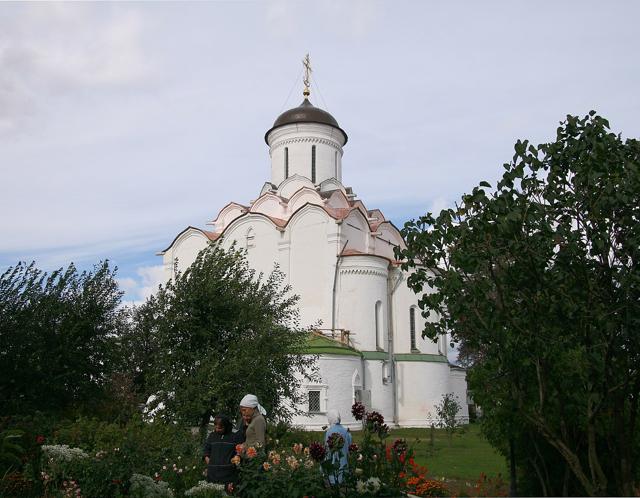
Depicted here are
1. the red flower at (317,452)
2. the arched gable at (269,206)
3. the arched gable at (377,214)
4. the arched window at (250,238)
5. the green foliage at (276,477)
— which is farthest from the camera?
the arched gable at (377,214)

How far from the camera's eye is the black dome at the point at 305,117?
112 ft

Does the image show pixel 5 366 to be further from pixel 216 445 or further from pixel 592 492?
pixel 592 492

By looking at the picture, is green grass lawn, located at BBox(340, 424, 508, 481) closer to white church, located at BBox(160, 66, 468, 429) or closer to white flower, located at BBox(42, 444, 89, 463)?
white church, located at BBox(160, 66, 468, 429)

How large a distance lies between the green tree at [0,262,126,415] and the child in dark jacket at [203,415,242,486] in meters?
7.00

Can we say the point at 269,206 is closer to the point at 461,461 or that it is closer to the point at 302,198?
the point at 302,198

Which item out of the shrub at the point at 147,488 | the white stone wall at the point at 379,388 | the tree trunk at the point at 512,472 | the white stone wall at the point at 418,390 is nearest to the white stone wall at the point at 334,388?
the white stone wall at the point at 379,388

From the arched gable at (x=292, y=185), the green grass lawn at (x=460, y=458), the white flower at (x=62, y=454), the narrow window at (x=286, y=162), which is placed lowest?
the green grass lawn at (x=460, y=458)

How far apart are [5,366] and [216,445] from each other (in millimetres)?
7494

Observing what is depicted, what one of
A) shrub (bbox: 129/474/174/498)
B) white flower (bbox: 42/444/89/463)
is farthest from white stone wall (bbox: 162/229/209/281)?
shrub (bbox: 129/474/174/498)

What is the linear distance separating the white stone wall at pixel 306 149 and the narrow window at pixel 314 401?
42.9 ft

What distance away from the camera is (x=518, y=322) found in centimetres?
682

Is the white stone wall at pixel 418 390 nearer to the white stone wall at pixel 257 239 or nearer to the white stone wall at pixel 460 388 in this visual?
the white stone wall at pixel 460 388

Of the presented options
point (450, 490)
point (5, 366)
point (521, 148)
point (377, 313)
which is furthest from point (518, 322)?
point (377, 313)

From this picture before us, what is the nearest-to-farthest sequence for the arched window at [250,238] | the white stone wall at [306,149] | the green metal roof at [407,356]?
the green metal roof at [407,356] < the arched window at [250,238] < the white stone wall at [306,149]
